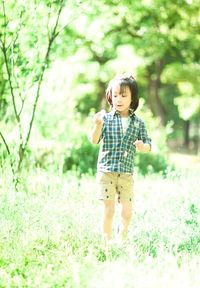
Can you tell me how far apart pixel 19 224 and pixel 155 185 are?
12.6 ft

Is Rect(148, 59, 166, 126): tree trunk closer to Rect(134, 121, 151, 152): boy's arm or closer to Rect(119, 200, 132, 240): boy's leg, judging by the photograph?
Rect(134, 121, 151, 152): boy's arm

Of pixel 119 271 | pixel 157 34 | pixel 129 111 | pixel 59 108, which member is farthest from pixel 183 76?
pixel 119 271

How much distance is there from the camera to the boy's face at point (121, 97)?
17.8ft

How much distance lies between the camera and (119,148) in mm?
5449

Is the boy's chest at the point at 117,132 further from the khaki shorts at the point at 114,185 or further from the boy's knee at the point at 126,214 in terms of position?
the boy's knee at the point at 126,214

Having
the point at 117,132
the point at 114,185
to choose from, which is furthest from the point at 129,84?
the point at 114,185

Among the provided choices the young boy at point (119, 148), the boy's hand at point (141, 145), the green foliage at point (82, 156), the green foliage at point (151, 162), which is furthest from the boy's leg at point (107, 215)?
the green foliage at point (151, 162)

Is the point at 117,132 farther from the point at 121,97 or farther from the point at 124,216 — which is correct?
the point at 124,216

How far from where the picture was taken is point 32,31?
25.3 feet

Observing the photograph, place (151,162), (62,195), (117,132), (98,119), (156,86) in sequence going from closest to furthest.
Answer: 1. (98,119)
2. (117,132)
3. (62,195)
4. (151,162)
5. (156,86)

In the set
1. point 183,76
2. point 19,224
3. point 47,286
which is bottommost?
point 47,286

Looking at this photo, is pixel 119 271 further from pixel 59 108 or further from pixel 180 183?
pixel 59 108

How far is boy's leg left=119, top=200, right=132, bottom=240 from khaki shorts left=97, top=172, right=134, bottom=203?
47 mm

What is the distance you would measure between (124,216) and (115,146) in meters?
0.67
